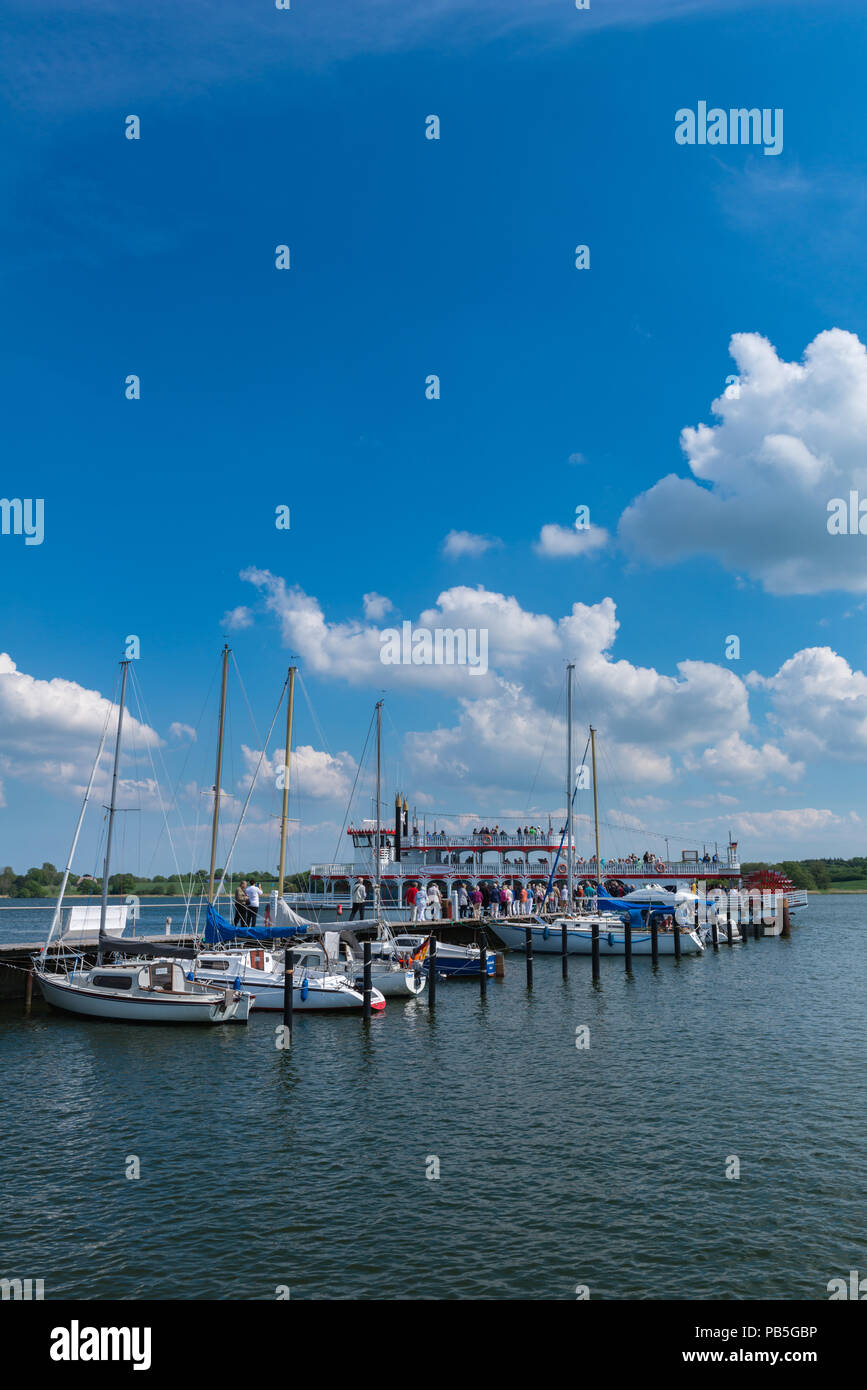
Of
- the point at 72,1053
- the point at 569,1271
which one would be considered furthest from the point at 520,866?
the point at 569,1271

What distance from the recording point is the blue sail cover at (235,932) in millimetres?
41688

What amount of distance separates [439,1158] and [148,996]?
16983 mm

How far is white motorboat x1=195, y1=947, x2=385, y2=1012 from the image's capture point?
33406 millimetres

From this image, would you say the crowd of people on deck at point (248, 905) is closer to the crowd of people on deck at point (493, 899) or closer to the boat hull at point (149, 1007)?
the crowd of people on deck at point (493, 899)

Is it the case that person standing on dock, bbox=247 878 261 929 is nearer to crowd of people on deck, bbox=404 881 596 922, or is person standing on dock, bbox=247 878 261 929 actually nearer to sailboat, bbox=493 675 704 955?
crowd of people on deck, bbox=404 881 596 922

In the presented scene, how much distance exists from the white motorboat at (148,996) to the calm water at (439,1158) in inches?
25.5

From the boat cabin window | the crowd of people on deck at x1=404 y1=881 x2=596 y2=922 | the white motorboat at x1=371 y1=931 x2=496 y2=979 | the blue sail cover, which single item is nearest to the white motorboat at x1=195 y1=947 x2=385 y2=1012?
the boat cabin window

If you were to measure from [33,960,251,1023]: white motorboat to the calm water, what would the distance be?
2.12 ft

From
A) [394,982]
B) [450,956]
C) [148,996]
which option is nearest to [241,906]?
[450,956]

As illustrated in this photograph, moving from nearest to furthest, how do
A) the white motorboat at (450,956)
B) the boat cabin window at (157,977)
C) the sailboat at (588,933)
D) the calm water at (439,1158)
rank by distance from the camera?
the calm water at (439,1158), the boat cabin window at (157,977), the white motorboat at (450,956), the sailboat at (588,933)

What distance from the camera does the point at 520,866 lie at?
7181 centimetres

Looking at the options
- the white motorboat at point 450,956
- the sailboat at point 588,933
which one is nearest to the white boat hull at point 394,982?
the white motorboat at point 450,956
